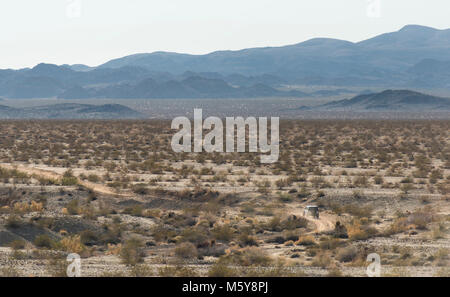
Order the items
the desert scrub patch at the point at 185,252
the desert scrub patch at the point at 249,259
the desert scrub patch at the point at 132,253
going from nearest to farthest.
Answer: the desert scrub patch at the point at 249,259, the desert scrub patch at the point at 132,253, the desert scrub patch at the point at 185,252

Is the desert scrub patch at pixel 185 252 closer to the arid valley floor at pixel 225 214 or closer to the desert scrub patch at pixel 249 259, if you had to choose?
the arid valley floor at pixel 225 214

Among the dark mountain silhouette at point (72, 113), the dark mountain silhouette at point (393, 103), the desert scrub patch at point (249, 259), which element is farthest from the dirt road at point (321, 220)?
the dark mountain silhouette at point (393, 103)

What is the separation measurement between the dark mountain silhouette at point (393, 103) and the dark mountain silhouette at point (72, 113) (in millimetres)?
47977

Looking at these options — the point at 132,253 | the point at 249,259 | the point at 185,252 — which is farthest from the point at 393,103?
the point at 132,253

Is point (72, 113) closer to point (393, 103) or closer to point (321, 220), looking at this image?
point (393, 103)

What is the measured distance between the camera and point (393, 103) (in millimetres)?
148750

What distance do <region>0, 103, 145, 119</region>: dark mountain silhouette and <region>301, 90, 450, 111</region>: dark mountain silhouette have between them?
4798cm

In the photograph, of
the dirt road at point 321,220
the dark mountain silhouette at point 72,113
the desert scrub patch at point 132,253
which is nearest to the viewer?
the desert scrub patch at point 132,253

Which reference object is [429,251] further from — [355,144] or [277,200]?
[355,144]

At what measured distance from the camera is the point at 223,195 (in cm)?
2442

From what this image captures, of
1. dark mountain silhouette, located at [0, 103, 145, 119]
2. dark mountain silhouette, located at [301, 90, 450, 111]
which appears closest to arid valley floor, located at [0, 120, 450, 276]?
dark mountain silhouette, located at [0, 103, 145, 119]

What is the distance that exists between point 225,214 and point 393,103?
134726 millimetres

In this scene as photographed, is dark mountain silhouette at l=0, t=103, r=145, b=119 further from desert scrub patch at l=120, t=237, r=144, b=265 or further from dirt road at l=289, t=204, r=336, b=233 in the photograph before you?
desert scrub patch at l=120, t=237, r=144, b=265

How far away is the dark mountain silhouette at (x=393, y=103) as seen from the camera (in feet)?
474
